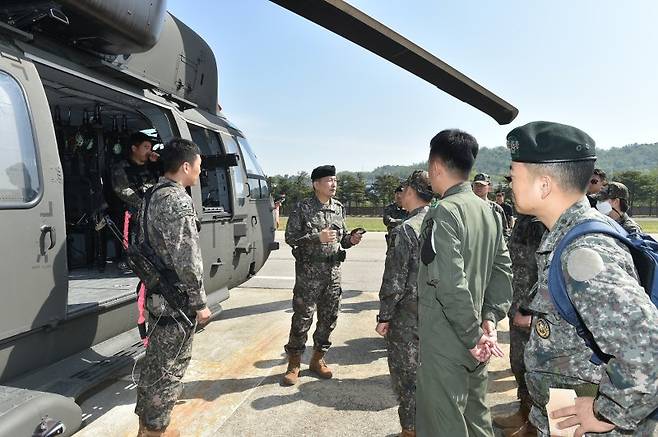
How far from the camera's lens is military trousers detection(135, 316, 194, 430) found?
2.81 m

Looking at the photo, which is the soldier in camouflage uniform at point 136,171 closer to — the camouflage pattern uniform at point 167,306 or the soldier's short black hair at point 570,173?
the camouflage pattern uniform at point 167,306

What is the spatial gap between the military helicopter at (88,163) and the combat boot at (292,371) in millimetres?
1289

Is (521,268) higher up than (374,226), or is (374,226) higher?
(521,268)

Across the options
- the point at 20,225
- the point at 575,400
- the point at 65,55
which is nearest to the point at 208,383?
the point at 20,225

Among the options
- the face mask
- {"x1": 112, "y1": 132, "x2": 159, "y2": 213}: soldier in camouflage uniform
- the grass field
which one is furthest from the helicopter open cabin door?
the grass field

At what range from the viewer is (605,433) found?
1297 millimetres

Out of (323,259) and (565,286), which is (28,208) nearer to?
(323,259)

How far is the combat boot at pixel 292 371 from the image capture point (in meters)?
4.00

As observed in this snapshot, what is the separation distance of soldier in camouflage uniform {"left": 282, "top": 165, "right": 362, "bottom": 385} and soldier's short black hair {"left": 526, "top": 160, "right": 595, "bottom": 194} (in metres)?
2.73

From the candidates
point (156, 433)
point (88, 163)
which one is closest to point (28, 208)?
point (156, 433)

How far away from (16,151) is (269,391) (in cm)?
262

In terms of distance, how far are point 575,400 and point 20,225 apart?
2805mm

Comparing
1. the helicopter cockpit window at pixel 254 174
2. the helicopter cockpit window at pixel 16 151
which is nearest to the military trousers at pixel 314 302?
the helicopter cockpit window at pixel 254 174

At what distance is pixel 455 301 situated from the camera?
2.20m
